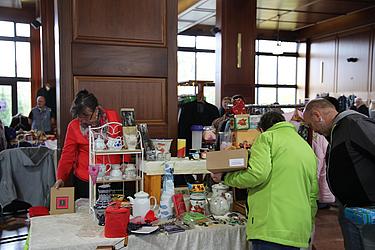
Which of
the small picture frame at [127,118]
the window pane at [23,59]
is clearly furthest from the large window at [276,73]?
the small picture frame at [127,118]

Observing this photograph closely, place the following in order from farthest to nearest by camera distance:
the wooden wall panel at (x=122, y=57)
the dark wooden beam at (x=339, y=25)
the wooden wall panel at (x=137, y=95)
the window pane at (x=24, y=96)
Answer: the window pane at (x=24, y=96) < the dark wooden beam at (x=339, y=25) < the wooden wall panel at (x=137, y=95) < the wooden wall panel at (x=122, y=57)

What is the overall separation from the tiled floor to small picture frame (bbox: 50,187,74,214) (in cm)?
172

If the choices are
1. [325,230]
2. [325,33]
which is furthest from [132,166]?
[325,33]

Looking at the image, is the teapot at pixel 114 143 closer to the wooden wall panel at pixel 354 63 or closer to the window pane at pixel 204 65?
the wooden wall panel at pixel 354 63

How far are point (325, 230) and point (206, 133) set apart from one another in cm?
239

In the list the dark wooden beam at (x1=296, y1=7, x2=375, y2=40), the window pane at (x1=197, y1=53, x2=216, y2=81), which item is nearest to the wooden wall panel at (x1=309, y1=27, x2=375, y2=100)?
the dark wooden beam at (x1=296, y1=7, x2=375, y2=40)

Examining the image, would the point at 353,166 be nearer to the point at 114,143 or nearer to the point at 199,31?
the point at 114,143

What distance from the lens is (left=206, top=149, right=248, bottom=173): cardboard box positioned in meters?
1.99

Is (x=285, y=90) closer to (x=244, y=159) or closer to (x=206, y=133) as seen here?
(x=206, y=133)

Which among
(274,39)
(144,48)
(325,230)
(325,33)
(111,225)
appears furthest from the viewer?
(274,39)

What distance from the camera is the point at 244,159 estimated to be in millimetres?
1984

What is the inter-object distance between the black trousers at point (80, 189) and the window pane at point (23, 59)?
26.0 ft

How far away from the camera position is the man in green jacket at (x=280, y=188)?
191 centimetres

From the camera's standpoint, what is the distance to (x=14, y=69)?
380 inches
